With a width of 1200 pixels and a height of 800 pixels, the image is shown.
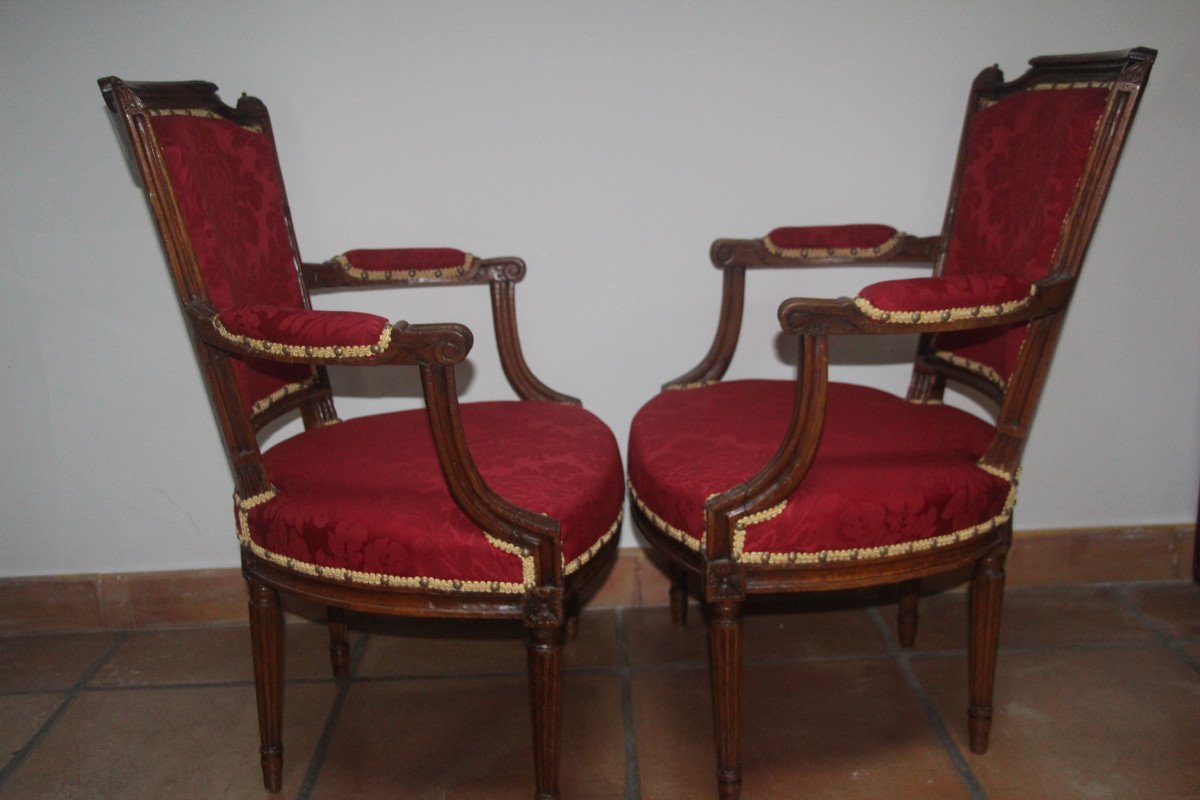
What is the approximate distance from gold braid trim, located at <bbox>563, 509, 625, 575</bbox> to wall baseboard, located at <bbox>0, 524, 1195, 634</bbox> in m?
0.60

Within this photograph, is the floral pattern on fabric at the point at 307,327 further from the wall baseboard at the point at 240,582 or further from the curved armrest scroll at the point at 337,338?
the wall baseboard at the point at 240,582

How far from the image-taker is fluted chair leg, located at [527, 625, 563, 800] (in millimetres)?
1297

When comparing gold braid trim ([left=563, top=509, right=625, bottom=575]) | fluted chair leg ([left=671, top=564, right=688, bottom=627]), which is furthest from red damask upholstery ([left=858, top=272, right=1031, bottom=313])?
fluted chair leg ([left=671, top=564, right=688, bottom=627])

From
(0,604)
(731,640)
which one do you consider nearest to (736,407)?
(731,640)

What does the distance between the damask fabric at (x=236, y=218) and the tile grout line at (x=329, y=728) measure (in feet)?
2.10

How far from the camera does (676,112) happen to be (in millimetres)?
1825

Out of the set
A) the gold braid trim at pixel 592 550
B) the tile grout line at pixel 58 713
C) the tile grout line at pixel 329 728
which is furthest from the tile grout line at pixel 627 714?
the tile grout line at pixel 58 713

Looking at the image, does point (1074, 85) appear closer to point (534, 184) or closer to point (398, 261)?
point (534, 184)

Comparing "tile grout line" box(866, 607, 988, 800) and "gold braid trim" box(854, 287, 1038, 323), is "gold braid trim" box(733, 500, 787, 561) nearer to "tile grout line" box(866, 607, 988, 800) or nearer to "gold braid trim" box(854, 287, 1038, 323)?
"gold braid trim" box(854, 287, 1038, 323)

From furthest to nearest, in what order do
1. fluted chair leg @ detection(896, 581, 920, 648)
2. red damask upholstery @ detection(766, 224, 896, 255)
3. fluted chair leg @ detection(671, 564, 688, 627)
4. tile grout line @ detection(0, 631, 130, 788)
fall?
fluted chair leg @ detection(671, 564, 688, 627) < fluted chair leg @ detection(896, 581, 920, 648) < red damask upholstery @ detection(766, 224, 896, 255) < tile grout line @ detection(0, 631, 130, 788)

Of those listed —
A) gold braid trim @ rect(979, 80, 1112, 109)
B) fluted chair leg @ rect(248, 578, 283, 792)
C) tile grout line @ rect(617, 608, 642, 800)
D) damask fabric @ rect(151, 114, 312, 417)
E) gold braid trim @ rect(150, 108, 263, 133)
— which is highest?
gold braid trim @ rect(150, 108, 263, 133)

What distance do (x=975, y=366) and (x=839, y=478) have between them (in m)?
0.46

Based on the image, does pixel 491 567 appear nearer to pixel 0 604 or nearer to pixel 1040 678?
pixel 1040 678

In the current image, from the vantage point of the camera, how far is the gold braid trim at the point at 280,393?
1.50 meters
